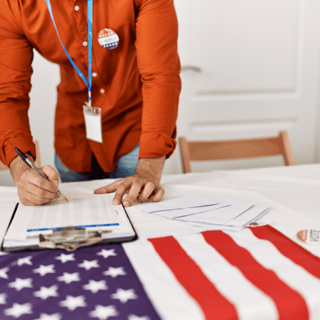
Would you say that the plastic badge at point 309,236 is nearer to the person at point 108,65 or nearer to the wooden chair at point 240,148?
the person at point 108,65

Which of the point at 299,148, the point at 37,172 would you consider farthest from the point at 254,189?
the point at 299,148

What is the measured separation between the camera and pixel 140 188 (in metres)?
0.87

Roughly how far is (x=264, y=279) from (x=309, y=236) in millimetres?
184

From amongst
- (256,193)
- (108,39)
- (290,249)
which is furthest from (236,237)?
(108,39)

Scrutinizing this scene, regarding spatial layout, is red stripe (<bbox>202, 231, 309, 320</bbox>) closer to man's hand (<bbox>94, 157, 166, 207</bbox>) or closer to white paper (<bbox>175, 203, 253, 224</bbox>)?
white paper (<bbox>175, 203, 253, 224</bbox>)

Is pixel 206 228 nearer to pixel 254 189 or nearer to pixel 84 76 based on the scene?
pixel 254 189

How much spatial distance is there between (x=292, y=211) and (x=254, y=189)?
0.24m

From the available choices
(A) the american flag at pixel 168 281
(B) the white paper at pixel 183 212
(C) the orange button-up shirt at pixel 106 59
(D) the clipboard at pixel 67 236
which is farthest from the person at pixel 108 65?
(A) the american flag at pixel 168 281

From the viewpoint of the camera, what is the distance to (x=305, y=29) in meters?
2.46

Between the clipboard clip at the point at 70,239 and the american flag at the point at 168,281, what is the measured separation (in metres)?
0.01

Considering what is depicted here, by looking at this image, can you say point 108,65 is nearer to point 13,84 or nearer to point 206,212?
point 13,84

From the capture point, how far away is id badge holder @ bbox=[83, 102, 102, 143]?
110cm

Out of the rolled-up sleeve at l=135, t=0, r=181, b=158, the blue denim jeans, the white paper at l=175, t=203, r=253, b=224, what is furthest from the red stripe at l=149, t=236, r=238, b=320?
the blue denim jeans

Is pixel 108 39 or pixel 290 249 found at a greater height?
pixel 108 39
